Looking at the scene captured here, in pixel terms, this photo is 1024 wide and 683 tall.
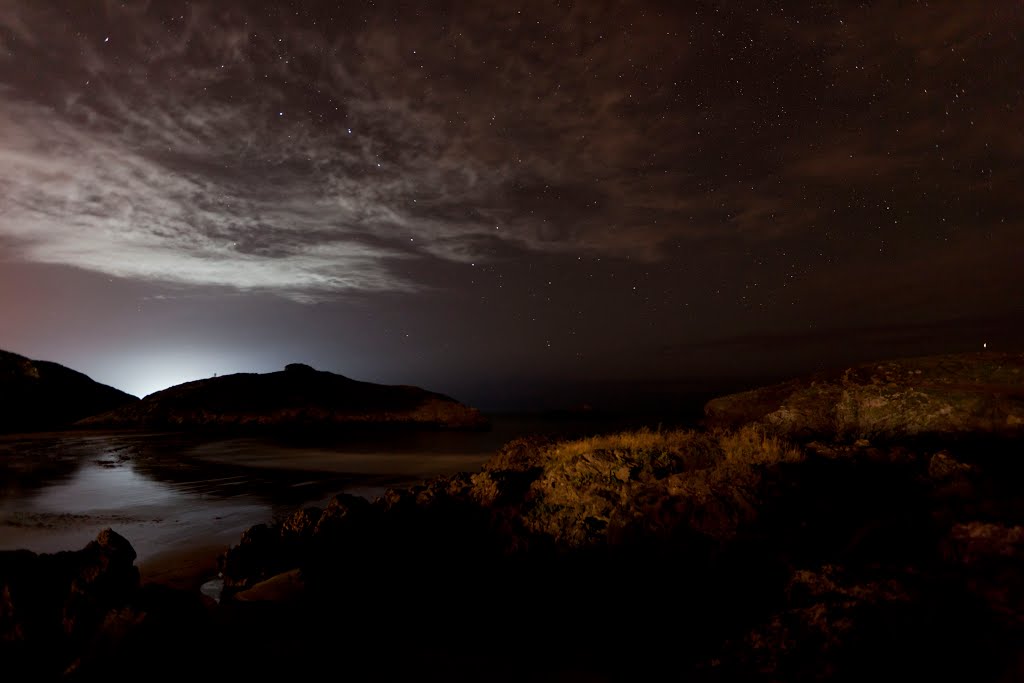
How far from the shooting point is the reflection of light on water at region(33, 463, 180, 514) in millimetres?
15578

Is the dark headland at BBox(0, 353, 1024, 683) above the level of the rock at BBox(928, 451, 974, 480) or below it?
below

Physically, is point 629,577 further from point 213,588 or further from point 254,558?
point 213,588

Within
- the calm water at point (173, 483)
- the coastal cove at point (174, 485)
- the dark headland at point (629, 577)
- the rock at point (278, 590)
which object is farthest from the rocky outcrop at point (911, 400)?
the calm water at point (173, 483)

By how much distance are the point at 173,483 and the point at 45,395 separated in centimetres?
9311

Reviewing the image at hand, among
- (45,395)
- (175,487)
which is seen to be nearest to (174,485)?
(175,487)

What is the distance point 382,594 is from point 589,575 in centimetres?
279

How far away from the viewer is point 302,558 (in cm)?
780

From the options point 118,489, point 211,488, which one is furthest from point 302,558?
point 118,489

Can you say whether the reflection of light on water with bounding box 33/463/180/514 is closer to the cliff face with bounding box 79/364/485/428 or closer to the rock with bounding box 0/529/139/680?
the rock with bounding box 0/529/139/680

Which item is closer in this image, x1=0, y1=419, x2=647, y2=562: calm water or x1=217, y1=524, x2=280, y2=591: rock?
x1=217, y1=524, x2=280, y2=591: rock

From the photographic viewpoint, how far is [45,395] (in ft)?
286

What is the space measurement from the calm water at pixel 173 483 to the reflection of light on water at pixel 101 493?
3cm

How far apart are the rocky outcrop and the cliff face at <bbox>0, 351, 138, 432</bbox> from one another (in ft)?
210

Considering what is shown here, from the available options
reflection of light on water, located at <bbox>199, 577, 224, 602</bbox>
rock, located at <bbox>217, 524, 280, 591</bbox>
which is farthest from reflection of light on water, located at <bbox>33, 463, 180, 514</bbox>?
rock, located at <bbox>217, 524, 280, 591</bbox>
